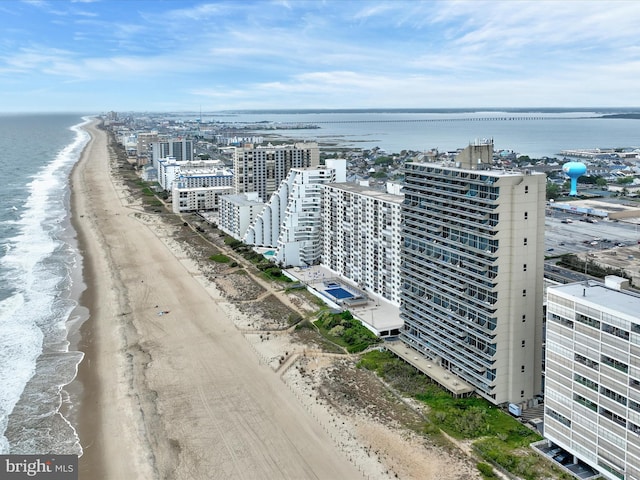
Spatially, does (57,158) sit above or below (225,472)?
above

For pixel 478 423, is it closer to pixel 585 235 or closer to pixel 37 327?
pixel 37 327

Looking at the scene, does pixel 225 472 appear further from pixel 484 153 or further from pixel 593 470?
pixel 484 153

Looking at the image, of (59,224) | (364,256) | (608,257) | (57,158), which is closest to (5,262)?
(59,224)

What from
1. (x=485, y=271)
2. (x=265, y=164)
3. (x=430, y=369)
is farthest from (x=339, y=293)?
(x=265, y=164)

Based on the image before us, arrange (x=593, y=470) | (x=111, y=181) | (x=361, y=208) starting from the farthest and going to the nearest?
(x=111, y=181) < (x=361, y=208) < (x=593, y=470)

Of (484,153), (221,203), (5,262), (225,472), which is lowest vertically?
(225,472)

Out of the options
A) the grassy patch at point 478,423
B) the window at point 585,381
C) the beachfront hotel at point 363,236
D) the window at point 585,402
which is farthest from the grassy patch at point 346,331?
the window at point 585,381

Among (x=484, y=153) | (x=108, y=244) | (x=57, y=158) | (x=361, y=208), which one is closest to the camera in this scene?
(x=484, y=153)

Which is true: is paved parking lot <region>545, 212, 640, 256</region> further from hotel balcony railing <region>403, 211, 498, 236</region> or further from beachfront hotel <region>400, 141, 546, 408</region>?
beachfront hotel <region>400, 141, 546, 408</region>

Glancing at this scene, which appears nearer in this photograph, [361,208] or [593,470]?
[593,470]
